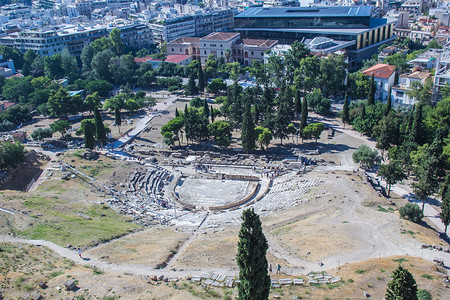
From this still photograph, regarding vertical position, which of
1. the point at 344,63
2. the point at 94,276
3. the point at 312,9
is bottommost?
the point at 94,276

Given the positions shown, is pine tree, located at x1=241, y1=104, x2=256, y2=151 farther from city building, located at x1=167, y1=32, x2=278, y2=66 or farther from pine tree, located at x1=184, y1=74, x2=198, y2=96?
city building, located at x1=167, y1=32, x2=278, y2=66

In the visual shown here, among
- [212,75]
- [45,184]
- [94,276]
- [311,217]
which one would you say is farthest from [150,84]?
[94,276]

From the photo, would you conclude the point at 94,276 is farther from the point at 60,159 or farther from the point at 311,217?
the point at 60,159

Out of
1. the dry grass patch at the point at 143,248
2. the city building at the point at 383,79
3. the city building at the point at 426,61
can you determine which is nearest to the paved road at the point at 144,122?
the dry grass patch at the point at 143,248

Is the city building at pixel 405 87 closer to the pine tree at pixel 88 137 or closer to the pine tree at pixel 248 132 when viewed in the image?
the pine tree at pixel 248 132

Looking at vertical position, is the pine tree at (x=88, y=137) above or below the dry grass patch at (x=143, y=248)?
above

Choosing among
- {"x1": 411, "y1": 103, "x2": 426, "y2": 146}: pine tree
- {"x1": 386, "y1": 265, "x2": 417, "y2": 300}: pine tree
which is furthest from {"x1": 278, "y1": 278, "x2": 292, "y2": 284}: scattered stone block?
{"x1": 411, "y1": 103, "x2": 426, "y2": 146}: pine tree
